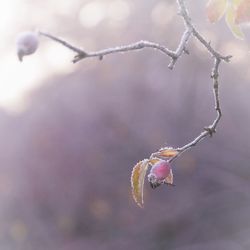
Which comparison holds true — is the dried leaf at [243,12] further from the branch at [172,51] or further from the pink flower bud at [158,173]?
the pink flower bud at [158,173]

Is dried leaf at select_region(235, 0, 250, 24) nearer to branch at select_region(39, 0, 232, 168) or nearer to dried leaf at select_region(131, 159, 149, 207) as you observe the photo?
branch at select_region(39, 0, 232, 168)

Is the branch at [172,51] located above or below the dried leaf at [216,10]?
below

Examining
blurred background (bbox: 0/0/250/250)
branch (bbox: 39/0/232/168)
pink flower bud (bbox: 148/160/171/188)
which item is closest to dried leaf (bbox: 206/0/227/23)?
branch (bbox: 39/0/232/168)

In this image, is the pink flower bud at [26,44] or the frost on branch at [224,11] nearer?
the pink flower bud at [26,44]

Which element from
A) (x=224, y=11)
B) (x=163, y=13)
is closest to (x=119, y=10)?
(x=163, y=13)

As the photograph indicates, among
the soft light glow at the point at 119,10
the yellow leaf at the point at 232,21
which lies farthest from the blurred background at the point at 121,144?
the yellow leaf at the point at 232,21

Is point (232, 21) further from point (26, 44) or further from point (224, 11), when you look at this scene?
point (26, 44)

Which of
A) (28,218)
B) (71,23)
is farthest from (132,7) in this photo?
(28,218)
